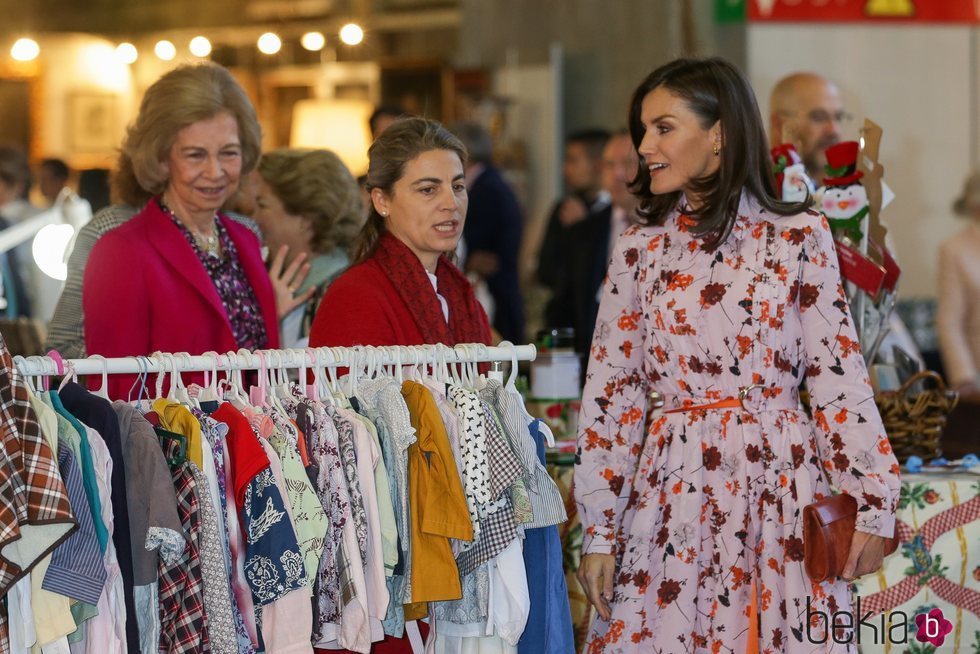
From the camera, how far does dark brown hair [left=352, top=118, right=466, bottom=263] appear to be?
2.97 m

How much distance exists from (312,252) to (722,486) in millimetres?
1898

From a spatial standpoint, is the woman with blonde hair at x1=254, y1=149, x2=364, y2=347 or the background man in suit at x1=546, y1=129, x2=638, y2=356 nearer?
Answer: the woman with blonde hair at x1=254, y1=149, x2=364, y2=347

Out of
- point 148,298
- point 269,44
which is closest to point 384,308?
point 148,298

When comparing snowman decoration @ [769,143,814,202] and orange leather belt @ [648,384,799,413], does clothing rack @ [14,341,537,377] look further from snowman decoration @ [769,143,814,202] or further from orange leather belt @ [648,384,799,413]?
snowman decoration @ [769,143,814,202]

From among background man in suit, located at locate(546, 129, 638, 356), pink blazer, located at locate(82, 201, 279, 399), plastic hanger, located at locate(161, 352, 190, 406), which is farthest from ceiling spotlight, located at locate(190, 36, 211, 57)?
plastic hanger, located at locate(161, 352, 190, 406)

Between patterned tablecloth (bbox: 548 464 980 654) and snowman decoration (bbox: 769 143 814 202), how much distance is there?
79 cm

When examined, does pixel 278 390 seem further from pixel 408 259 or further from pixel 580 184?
pixel 580 184

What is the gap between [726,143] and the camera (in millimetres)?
2631

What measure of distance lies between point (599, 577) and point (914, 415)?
1142 mm

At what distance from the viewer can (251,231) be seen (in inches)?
145

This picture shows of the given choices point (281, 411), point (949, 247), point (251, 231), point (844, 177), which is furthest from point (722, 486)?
point (949, 247)

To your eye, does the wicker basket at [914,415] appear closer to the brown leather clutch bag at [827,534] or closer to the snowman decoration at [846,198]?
the snowman decoration at [846,198]

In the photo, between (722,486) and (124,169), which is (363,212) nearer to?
(124,169)

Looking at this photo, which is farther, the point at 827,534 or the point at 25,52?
the point at 25,52
